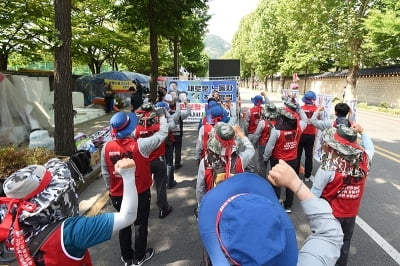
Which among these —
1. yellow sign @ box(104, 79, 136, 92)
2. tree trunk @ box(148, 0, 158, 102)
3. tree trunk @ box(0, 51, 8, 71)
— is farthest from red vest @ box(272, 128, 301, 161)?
yellow sign @ box(104, 79, 136, 92)

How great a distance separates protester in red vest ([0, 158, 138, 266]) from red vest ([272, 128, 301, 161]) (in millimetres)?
3408

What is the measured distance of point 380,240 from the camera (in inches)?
163

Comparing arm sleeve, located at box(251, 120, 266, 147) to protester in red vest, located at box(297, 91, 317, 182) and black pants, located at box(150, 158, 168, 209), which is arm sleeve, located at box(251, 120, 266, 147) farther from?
black pants, located at box(150, 158, 168, 209)

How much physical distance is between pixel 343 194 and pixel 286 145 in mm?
1870

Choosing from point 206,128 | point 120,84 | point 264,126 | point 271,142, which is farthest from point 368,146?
point 120,84

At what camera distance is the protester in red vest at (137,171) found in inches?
132

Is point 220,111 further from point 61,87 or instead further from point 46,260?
point 61,87

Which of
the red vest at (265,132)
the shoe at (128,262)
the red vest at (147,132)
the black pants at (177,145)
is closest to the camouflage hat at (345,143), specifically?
the red vest at (265,132)

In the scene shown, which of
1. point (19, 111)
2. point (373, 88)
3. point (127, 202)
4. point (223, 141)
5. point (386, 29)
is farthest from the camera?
point (373, 88)

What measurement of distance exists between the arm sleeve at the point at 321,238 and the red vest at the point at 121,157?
2.30 m

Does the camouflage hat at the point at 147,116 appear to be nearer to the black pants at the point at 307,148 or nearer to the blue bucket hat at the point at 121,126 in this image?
the blue bucket hat at the point at 121,126

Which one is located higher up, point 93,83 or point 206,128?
point 93,83

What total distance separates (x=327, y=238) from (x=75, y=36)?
21.8 metres

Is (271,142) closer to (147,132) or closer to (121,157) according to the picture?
(147,132)
